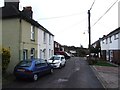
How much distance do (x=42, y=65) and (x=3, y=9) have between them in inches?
326

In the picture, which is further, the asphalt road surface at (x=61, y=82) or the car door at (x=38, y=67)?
the car door at (x=38, y=67)

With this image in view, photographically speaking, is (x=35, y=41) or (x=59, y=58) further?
(x=59, y=58)

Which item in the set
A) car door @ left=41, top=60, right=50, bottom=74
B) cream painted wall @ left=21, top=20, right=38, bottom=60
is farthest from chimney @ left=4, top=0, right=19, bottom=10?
car door @ left=41, top=60, right=50, bottom=74

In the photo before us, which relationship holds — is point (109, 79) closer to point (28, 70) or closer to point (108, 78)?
point (108, 78)

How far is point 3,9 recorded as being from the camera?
66.5 ft

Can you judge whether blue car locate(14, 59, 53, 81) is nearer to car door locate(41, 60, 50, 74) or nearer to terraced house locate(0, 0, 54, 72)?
car door locate(41, 60, 50, 74)

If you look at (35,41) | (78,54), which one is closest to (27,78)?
(35,41)

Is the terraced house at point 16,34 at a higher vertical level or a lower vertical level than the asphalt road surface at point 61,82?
higher

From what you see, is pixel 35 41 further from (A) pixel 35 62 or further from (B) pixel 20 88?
(B) pixel 20 88

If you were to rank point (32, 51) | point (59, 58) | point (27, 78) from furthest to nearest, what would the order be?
point (59, 58) → point (32, 51) → point (27, 78)

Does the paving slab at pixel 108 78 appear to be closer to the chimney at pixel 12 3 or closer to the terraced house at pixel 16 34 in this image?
the terraced house at pixel 16 34

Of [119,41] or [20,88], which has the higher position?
[119,41]

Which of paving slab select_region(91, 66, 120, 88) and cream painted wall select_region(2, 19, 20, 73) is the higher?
cream painted wall select_region(2, 19, 20, 73)

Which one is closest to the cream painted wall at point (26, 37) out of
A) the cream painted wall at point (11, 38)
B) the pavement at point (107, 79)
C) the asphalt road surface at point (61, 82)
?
the cream painted wall at point (11, 38)
